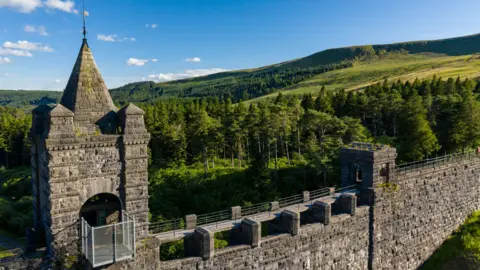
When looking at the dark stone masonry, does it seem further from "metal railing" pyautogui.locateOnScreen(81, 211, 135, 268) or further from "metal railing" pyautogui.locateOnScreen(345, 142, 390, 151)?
"metal railing" pyautogui.locateOnScreen(81, 211, 135, 268)

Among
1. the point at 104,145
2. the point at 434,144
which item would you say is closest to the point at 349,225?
the point at 104,145

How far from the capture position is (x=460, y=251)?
25.3 metres

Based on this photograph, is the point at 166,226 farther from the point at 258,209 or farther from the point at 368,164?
the point at 368,164

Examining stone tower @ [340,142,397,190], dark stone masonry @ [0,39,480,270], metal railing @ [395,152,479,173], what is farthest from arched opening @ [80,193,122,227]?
metal railing @ [395,152,479,173]

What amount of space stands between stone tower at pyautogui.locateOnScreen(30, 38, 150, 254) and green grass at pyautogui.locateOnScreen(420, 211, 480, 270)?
21329 mm

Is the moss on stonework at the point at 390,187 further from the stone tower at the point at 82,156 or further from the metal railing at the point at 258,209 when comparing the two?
the stone tower at the point at 82,156

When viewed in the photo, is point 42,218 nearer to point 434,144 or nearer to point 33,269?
point 33,269

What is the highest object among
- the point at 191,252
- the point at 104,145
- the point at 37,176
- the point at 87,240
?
the point at 104,145

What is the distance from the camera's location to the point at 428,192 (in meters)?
25.0

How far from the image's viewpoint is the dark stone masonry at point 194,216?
40.6 ft

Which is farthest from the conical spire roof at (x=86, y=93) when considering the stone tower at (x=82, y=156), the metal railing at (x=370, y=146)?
the metal railing at (x=370, y=146)

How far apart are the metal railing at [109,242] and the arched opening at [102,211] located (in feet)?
7.75

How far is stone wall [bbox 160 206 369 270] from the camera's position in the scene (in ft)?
52.0

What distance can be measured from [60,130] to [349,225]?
622 inches
